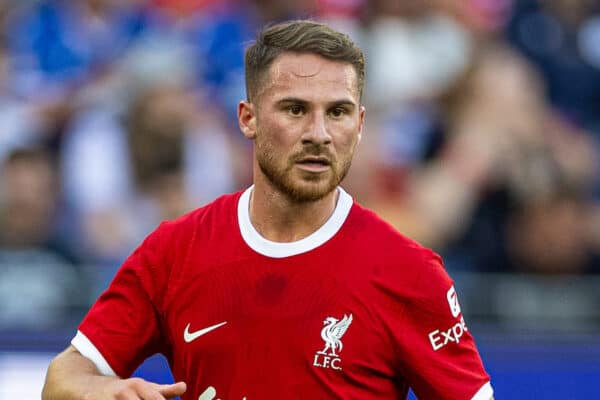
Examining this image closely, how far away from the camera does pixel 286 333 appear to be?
320 centimetres

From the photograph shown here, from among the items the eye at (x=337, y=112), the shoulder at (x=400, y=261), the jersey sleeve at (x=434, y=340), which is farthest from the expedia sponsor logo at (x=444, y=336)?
the eye at (x=337, y=112)

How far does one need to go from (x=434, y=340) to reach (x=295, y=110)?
0.77 meters

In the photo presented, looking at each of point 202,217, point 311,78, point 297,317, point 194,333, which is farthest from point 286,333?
point 311,78

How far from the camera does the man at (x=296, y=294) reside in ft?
10.4

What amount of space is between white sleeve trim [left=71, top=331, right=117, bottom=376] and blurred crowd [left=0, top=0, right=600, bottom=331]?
2.90 metres

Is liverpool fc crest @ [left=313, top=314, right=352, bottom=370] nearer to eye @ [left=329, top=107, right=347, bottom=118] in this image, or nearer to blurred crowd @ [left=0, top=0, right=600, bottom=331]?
eye @ [left=329, top=107, right=347, bottom=118]

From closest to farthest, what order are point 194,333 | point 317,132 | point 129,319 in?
point 317,132
point 194,333
point 129,319

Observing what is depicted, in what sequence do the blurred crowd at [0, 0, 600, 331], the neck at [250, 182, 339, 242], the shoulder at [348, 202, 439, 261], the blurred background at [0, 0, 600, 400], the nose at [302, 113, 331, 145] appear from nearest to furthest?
the nose at [302, 113, 331, 145] < the shoulder at [348, 202, 439, 261] < the neck at [250, 182, 339, 242] < the blurred background at [0, 0, 600, 400] < the blurred crowd at [0, 0, 600, 331]

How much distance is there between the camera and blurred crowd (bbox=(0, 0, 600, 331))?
674 cm

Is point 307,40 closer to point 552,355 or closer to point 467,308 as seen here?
point 552,355

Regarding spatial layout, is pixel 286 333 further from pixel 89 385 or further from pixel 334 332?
pixel 89 385

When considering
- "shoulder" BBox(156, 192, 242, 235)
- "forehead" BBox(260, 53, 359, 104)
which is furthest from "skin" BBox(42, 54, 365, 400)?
"shoulder" BBox(156, 192, 242, 235)

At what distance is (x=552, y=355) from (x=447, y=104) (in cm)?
280

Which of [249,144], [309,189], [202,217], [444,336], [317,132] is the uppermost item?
[249,144]
